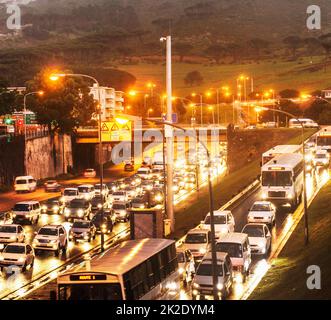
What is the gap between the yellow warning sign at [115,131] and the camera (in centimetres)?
9269

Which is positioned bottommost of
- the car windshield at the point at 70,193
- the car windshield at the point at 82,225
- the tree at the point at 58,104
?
the car windshield at the point at 82,225

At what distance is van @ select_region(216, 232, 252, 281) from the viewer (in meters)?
32.9

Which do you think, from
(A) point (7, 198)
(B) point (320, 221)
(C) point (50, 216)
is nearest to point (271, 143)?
(A) point (7, 198)

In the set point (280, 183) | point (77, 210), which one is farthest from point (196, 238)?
point (77, 210)

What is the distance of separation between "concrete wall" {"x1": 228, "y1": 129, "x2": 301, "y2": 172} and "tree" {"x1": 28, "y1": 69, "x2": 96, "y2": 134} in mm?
21883

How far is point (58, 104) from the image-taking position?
338 ft

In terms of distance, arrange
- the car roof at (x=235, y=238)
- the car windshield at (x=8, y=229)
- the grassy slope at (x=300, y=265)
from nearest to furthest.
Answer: the grassy slope at (x=300, y=265), the car roof at (x=235, y=238), the car windshield at (x=8, y=229)

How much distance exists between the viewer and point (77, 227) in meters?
46.8

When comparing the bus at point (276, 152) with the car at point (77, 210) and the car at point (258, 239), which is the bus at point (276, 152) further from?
the car at point (258, 239)

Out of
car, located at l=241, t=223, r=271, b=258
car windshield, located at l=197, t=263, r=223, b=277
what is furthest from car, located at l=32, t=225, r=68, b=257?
car windshield, located at l=197, t=263, r=223, b=277

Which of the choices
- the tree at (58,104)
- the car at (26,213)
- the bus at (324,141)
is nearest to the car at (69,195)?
the car at (26,213)

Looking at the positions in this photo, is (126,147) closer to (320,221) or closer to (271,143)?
(271,143)

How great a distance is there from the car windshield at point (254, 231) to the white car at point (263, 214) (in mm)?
6850

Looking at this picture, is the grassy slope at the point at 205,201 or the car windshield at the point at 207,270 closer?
the car windshield at the point at 207,270
